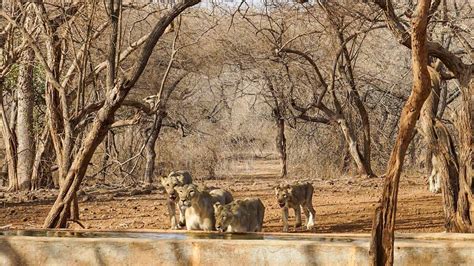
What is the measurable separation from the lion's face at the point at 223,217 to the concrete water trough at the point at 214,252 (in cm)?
270

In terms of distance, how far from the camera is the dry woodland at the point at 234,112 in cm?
1170

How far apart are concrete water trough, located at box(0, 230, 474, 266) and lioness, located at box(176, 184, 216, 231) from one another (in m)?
3.01

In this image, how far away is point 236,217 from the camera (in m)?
11.6

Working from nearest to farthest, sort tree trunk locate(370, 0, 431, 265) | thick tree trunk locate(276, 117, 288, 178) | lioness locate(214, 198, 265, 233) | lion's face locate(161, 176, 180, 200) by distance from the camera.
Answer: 1. tree trunk locate(370, 0, 431, 265)
2. lioness locate(214, 198, 265, 233)
3. lion's face locate(161, 176, 180, 200)
4. thick tree trunk locate(276, 117, 288, 178)

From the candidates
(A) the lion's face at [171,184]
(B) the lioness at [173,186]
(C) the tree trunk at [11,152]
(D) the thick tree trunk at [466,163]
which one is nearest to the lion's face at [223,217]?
(B) the lioness at [173,186]

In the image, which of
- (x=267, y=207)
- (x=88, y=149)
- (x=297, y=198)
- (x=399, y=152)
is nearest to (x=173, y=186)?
(x=88, y=149)

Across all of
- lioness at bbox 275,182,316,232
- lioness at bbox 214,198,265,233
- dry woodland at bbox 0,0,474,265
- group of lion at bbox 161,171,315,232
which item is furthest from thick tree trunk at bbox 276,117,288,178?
lioness at bbox 214,198,265,233

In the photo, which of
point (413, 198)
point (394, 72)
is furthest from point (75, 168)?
point (394, 72)

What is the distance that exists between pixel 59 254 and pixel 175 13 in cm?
404

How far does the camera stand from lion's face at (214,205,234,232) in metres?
11.4

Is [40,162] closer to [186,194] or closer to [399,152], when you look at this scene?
[186,194]

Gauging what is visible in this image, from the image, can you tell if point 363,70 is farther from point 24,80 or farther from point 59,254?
point 59,254

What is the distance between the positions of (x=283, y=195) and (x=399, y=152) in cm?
680

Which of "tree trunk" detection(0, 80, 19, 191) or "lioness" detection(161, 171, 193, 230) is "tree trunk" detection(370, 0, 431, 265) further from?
"tree trunk" detection(0, 80, 19, 191)
